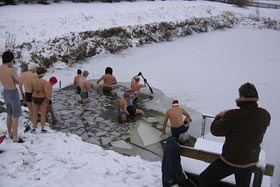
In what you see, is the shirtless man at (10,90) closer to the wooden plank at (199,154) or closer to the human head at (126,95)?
the human head at (126,95)

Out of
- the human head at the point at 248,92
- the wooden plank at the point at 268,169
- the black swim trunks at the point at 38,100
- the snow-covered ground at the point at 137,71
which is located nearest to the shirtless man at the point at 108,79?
the snow-covered ground at the point at 137,71

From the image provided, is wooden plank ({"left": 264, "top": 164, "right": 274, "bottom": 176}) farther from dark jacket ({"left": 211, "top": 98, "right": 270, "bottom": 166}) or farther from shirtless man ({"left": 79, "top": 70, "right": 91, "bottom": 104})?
shirtless man ({"left": 79, "top": 70, "right": 91, "bottom": 104})

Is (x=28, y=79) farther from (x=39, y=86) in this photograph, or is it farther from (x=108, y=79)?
(x=108, y=79)

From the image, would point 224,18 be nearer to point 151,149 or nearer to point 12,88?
point 151,149

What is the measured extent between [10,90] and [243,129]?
4.46 metres

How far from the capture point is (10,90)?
6262 mm

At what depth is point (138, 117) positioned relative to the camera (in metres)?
9.60

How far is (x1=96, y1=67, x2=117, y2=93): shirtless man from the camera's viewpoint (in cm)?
1133

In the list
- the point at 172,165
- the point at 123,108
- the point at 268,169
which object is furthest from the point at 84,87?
the point at 268,169

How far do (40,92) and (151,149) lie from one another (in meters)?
2.91

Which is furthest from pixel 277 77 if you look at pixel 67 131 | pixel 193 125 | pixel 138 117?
pixel 67 131

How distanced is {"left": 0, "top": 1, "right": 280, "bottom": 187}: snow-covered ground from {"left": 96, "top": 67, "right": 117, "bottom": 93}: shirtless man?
1.66 m

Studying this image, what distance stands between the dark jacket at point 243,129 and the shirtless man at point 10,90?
4.06m

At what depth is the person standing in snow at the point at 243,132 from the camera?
12.7 feet
